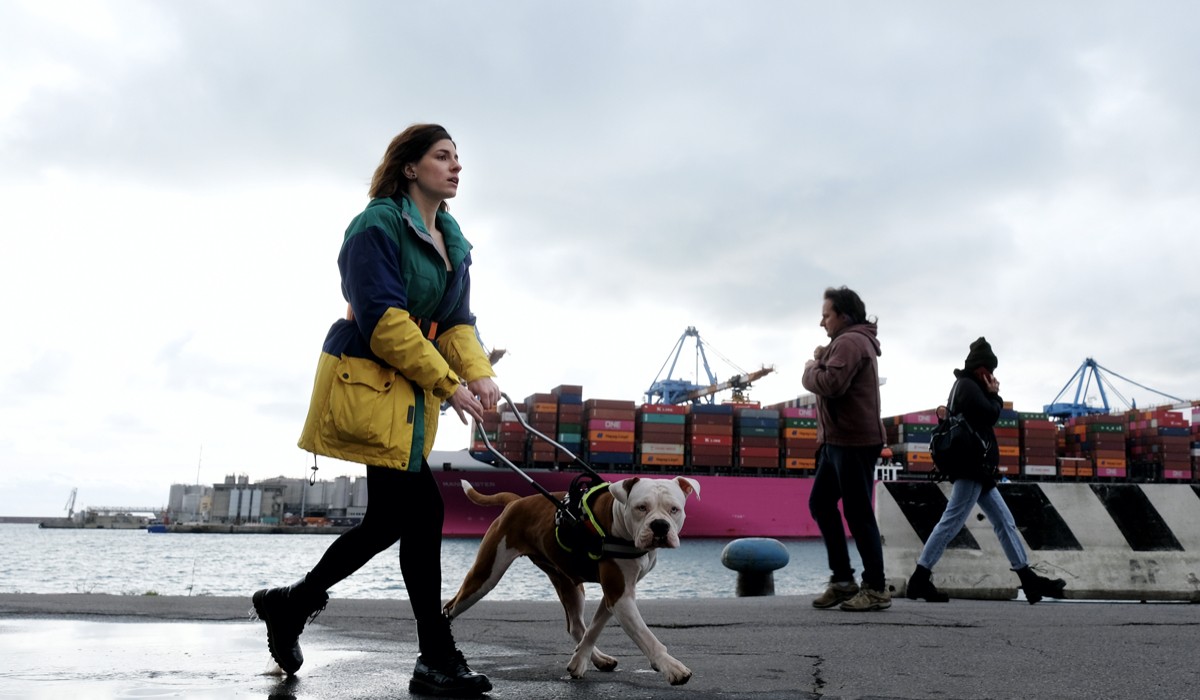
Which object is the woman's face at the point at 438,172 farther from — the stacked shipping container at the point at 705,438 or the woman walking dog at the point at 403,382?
the stacked shipping container at the point at 705,438

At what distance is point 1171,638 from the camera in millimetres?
3650

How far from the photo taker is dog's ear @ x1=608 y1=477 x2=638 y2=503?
2.37 meters

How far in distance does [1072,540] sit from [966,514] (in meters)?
1.28

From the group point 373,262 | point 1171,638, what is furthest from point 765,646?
point 373,262

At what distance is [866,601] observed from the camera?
15.4ft

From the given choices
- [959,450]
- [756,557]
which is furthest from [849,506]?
[756,557]

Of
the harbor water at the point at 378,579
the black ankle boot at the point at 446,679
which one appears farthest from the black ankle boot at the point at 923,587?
the harbor water at the point at 378,579

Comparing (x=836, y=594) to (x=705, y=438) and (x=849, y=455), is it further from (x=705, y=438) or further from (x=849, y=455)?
(x=705, y=438)

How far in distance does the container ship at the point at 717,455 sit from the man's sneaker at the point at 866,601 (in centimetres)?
2948

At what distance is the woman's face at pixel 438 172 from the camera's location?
8.22ft

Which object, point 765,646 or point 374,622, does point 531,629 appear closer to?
point 374,622

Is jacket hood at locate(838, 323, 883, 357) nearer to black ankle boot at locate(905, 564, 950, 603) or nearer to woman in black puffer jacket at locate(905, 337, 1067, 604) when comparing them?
woman in black puffer jacket at locate(905, 337, 1067, 604)

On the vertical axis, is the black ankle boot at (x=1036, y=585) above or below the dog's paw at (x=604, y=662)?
above

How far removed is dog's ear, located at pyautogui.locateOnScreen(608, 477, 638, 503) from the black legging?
0.47 metres
